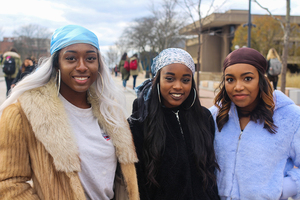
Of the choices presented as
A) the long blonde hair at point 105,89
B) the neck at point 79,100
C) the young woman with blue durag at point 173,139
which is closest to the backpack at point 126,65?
the young woman with blue durag at point 173,139

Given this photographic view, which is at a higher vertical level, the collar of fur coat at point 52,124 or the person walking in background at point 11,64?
the person walking in background at point 11,64

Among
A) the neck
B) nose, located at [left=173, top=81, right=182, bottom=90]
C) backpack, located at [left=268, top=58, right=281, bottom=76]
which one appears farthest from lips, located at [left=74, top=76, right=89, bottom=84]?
backpack, located at [left=268, top=58, right=281, bottom=76]

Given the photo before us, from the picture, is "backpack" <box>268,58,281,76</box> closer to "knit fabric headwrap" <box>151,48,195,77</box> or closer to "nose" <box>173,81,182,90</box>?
"knit fabric headwrap" <box>151,48,195,77</box>

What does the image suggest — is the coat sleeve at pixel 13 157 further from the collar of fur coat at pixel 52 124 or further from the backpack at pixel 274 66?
the backpack at pixel 274 66

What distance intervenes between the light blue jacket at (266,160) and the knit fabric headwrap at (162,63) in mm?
725

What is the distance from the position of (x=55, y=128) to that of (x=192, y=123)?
3.75 ft

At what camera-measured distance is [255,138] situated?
2029 millimetres

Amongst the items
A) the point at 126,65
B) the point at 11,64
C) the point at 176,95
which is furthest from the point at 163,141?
the point at 126,65

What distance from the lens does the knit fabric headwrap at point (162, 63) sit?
2.19 m

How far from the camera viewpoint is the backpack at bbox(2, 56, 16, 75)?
915 centimetres

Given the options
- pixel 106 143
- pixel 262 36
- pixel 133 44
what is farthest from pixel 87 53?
pixel 133 44

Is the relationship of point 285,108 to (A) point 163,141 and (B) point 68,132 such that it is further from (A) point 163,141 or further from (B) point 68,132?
(B) point 68,132

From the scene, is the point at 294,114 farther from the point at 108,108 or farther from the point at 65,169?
the point at 65,169

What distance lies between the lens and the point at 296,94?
1087cm
